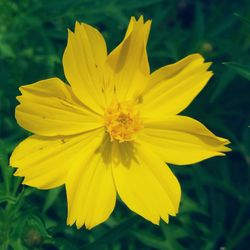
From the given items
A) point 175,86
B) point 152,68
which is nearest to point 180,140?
point 175,86

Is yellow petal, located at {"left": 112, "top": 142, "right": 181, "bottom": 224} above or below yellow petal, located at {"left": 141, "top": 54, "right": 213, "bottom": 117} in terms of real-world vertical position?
below

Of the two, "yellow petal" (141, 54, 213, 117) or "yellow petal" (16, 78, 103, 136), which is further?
"yellow petal" (141, 54, 213, 117)

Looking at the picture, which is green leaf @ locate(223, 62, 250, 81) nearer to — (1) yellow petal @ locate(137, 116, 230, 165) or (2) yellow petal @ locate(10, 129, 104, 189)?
(1) yellow petal @ locate(137, 116, 230, 165)

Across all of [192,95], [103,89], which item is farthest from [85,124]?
[192,95]

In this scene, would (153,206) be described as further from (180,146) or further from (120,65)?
(120,65)

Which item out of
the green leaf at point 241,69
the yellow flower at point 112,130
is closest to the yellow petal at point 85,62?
the yellow flower at point 112,130

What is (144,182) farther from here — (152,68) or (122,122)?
(152,68)

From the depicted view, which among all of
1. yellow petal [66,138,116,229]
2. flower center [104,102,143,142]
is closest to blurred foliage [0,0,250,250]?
yellow petal [66,138,116,229]
